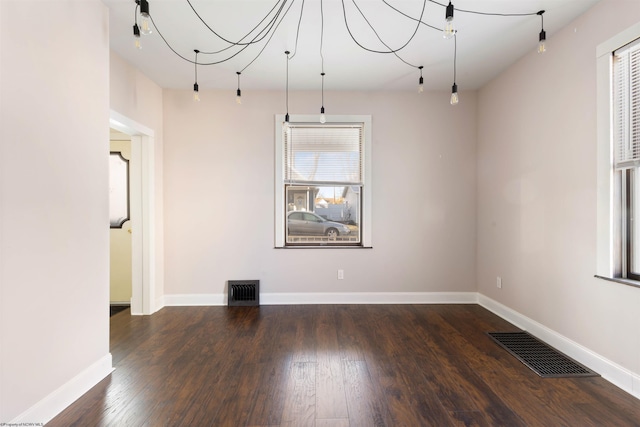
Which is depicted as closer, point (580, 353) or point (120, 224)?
point (580, 353)

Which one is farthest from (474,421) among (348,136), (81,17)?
(81,17)

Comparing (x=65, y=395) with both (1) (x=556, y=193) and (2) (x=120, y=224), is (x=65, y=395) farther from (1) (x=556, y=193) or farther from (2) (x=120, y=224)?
(1) (x=556, y=193)

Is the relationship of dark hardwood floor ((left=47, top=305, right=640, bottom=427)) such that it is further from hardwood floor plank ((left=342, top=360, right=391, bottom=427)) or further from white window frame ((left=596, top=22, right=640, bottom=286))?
white window frame ((left=596, top=22, right=640, bottom=286))

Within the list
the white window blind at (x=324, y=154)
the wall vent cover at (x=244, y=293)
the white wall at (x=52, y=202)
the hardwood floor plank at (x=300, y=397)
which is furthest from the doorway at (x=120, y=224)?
the hardwood floor plank at (x=300, y=397)

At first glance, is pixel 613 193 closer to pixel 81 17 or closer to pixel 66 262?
pixel 66 262

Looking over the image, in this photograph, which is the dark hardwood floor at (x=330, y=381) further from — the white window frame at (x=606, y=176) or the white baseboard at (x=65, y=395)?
the white window frame at (x=606, y=176)

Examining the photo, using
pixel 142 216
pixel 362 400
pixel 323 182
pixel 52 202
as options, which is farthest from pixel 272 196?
pixel 362 400

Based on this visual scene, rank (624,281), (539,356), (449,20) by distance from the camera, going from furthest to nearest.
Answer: (539,356) → (624,281) → (449,20)

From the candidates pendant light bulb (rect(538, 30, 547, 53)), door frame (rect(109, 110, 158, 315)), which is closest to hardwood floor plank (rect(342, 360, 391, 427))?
door frame (rect(109, 110, 158, 315))

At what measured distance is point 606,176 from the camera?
201cm

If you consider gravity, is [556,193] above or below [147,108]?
below

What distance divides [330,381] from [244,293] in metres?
1.82

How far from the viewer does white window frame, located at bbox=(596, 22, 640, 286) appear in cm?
198

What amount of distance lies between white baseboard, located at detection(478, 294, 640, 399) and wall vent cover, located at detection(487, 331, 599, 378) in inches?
1.8
